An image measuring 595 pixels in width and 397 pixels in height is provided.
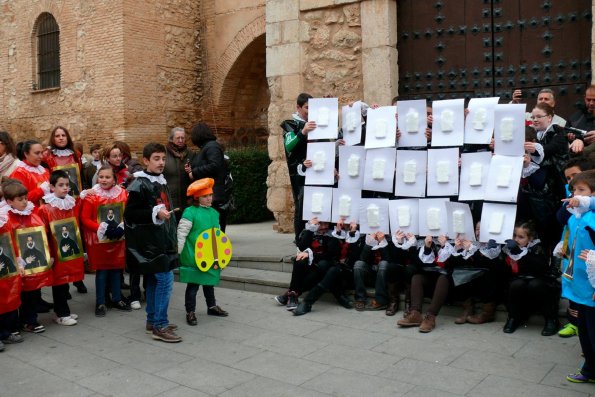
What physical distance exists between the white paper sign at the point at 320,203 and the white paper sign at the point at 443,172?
3.29 feet

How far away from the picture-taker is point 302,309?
5832 millimetres

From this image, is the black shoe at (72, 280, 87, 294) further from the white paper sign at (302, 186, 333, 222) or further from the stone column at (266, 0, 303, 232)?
the stone column at (266, 0, 303, 232)

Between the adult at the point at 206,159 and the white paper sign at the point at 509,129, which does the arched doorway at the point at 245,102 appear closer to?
the adult at the point at 206,159

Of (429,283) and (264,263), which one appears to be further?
(264,263)

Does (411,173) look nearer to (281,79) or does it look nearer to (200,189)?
(200,189)

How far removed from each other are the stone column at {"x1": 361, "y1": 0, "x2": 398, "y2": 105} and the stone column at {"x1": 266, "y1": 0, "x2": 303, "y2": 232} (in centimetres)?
108

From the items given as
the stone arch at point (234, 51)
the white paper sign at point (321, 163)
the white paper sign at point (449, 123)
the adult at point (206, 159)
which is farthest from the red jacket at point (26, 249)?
the stone arch at point (234, 51)

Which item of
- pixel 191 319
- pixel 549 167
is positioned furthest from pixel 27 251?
pixel 549 167

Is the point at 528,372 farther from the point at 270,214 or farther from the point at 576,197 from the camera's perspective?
the point at 270,214

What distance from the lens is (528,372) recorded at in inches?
163

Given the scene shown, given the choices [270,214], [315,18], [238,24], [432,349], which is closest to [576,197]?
[432,349]

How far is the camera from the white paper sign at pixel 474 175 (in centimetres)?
528

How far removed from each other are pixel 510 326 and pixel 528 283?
1.23ft

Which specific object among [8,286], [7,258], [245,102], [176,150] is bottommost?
[8,286]
